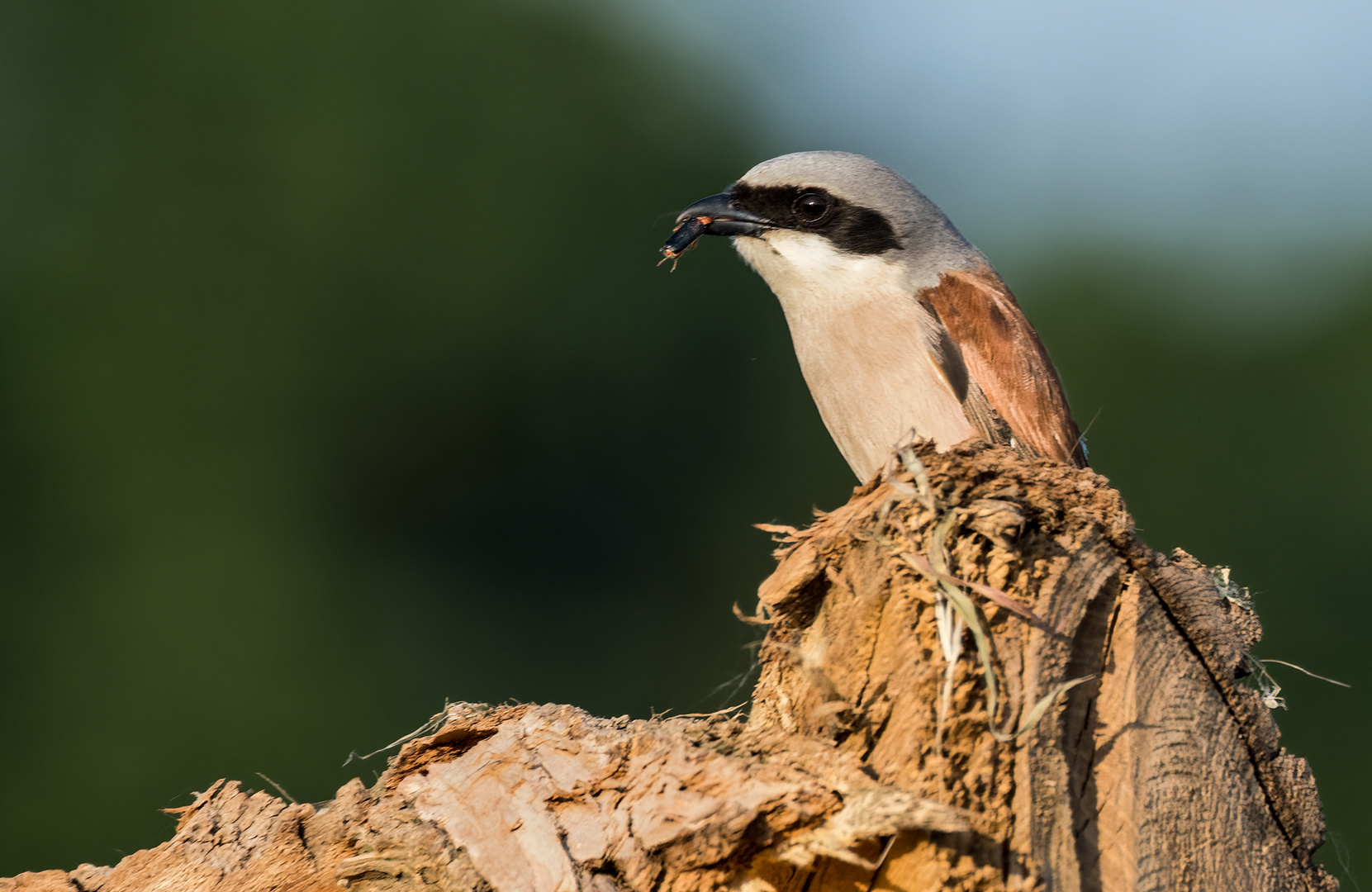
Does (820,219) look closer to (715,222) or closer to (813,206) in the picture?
(813,206)

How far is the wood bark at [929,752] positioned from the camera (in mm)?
1916

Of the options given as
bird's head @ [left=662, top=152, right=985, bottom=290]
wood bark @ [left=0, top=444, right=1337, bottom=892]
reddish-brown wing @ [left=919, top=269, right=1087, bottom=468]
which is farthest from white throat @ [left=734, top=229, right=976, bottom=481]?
wood bark @ [left=0, top=444, right=1337, bottom=892]

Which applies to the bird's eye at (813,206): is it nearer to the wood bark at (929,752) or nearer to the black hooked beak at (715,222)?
the black hooked beak at (715,222)

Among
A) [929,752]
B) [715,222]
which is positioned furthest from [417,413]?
[929,752]

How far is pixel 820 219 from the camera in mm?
4188

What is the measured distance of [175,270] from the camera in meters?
14.4

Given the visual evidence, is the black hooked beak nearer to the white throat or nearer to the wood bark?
the white throat

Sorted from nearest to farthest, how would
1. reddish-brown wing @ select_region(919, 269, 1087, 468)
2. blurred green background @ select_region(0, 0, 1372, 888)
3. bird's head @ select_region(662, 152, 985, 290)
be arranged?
reddish-brown wing @ select_region(919, 269, 1087, 468) → bird's head @ select_region(662, 152, 985, 290) → blurred green background @ select_region(0, 0, 1372, 888)

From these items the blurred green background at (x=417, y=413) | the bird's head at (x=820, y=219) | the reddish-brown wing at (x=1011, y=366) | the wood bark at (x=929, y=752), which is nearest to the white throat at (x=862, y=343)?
the bird's head at (x=820, y=219)

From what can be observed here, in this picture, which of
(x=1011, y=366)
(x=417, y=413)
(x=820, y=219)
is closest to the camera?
(x=1011, y=366)

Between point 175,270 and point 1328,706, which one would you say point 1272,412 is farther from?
point 175,270

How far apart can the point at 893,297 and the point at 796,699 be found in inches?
88.7

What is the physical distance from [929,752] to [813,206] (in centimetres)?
270

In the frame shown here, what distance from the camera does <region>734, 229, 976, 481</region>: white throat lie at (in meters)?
3.83
